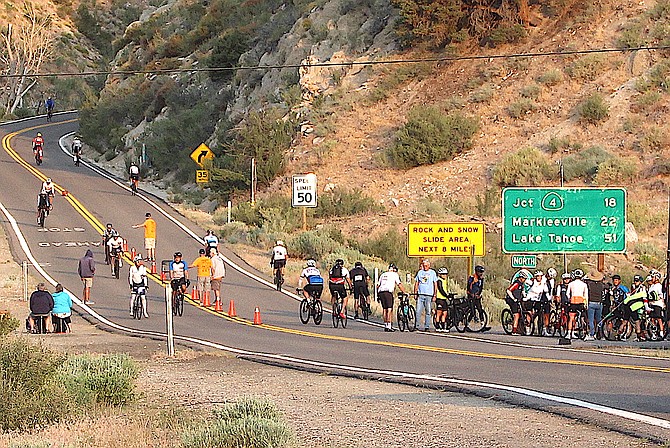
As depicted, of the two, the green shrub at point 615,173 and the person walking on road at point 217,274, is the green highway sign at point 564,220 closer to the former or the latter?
the person walking on road at point 217,274

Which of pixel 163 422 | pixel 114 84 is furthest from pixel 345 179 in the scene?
pixel 163 422

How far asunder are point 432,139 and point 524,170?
193 inches

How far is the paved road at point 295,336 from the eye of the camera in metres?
14.5

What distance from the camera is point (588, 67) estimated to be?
54031 millimetres

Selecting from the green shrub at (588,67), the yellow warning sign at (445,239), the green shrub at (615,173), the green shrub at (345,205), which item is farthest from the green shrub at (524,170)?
the yellow warning sign at (445,239)

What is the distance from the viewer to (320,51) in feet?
199

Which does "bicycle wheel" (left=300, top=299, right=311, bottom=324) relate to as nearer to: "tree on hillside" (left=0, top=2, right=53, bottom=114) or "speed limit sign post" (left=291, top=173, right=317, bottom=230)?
"speed limit sign post" (left=291, top=173, right=317, bottom=230)

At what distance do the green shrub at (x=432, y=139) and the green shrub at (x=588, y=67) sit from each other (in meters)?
5.57

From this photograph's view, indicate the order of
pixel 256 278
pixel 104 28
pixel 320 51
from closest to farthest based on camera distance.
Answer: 1. pixel 256 278
2. pixel 320 51
3. pixel 104 28

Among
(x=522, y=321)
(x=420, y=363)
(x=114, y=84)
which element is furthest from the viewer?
(x=114, y=84)

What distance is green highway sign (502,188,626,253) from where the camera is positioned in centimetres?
3055

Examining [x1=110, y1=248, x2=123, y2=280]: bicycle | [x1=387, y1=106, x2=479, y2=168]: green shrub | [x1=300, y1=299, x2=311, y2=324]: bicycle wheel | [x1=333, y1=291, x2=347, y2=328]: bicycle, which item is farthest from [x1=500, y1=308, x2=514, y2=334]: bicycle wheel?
[x1=387, y1=106, x2=479, y2=168]: green shrub

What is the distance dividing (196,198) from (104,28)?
81032 mm

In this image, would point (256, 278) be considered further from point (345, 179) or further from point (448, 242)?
point (345, 179)
